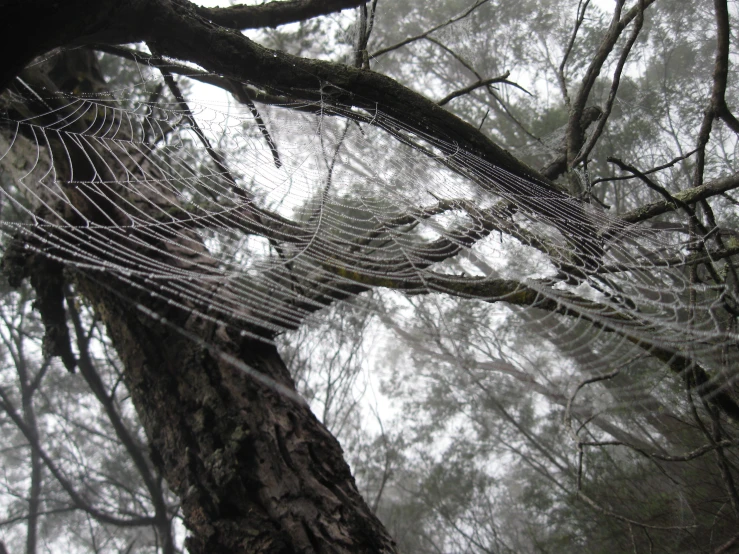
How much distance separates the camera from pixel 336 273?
54.0 inches

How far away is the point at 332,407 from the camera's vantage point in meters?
2.98

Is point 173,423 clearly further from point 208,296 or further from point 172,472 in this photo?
point 208,296

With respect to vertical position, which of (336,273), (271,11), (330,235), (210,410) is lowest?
(210,410)

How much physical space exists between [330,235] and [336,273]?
330 millimetres

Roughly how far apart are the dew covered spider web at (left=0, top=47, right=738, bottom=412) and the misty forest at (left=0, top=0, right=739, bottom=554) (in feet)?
0.05

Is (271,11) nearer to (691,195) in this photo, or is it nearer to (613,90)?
(613,90)

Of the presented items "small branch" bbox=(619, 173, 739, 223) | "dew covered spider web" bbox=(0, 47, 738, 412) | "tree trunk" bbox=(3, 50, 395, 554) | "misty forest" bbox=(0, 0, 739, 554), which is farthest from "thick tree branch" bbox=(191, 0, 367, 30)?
"small branch" bbox=(619, 173, 739, 223)

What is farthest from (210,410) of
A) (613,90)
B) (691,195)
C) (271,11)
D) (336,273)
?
(613,90)

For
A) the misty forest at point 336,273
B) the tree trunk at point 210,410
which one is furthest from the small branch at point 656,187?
the tree trunk at point 210,410

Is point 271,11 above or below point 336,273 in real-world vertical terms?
above

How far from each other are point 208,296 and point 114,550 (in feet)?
11.5

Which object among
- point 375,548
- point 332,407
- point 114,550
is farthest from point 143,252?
point 114,550

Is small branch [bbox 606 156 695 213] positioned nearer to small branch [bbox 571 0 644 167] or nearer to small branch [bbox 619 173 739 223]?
small branch [bbox 619 173 739 223]

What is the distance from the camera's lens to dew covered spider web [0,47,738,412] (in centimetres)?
127
